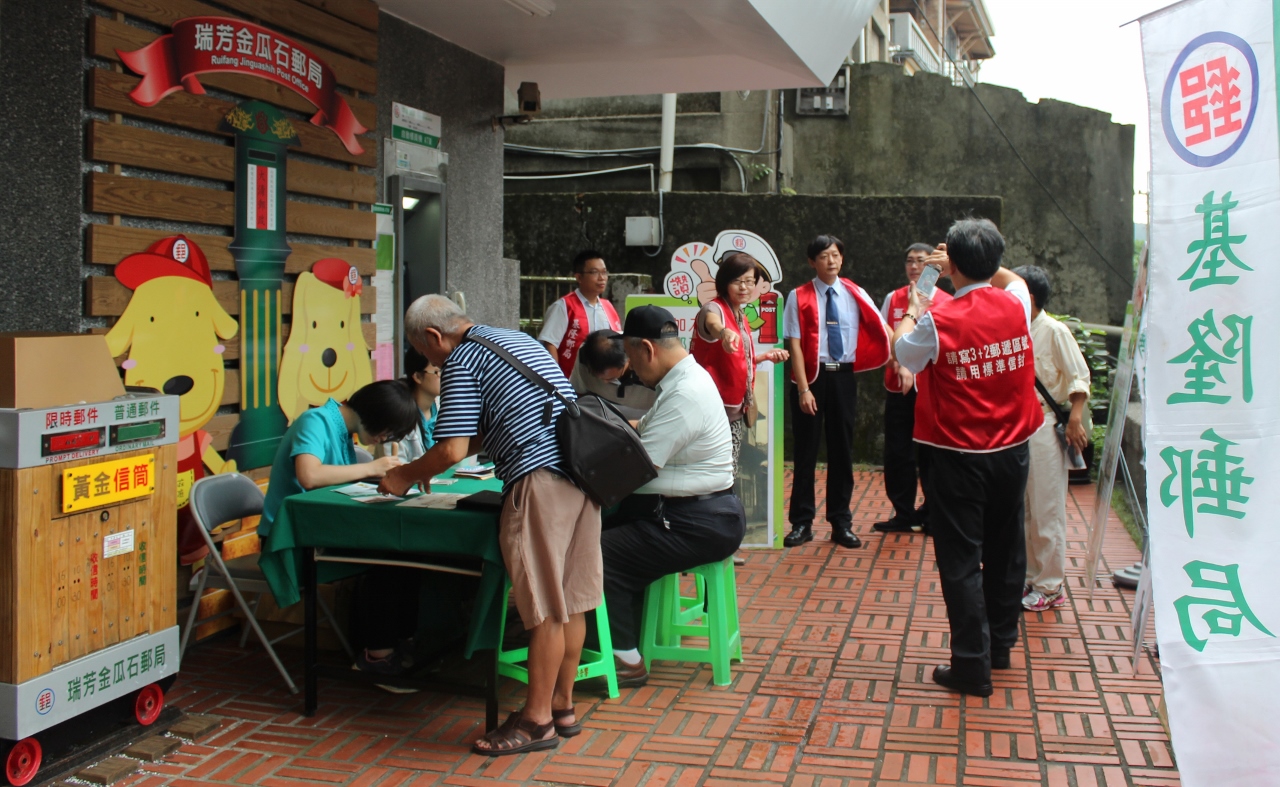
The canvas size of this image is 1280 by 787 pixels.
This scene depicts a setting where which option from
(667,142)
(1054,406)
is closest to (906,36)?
(667,142)

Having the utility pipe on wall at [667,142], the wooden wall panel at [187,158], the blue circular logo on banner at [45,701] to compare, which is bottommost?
the blue circular logo on banner at [45,701]

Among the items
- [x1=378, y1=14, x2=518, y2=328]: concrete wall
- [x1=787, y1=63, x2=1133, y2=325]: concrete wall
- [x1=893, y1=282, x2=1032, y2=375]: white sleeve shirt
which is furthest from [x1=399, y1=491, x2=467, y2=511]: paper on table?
[x1=787, y1=63, x2=1133, y2=325]: concrete wall

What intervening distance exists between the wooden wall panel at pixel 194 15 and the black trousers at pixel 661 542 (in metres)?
2.89

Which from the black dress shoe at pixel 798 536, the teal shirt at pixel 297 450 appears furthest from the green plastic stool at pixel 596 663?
the black dress shoe at pixel 798 536

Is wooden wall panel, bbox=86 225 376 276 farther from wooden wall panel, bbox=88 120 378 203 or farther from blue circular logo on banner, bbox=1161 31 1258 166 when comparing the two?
blue circular logo on banner, bbox=1161 31 1258 166

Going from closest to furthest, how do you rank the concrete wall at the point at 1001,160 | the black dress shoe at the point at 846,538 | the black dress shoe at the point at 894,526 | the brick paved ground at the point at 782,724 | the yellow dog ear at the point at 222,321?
1. the brick paved ground at the point at 782,724
2. the yellow dog ear at the point at 222,321
3. the black dress shoe at the point at 846,538
4. the black dress shoe at the point at 894,526
5. the concrete wall at the point at 1001,160

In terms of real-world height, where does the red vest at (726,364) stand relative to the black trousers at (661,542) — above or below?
above

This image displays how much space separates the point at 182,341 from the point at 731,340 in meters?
2.82

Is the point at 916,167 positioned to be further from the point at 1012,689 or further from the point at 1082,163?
the point at 1012,689

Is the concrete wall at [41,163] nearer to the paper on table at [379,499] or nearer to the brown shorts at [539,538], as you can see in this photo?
Result: the paper on table at [379,499]

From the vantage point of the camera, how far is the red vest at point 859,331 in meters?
7.09

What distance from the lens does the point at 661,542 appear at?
4375mm

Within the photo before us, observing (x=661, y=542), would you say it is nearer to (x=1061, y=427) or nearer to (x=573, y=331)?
(x=1061, y=427)

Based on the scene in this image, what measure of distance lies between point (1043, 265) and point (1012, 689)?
32.5 feet
